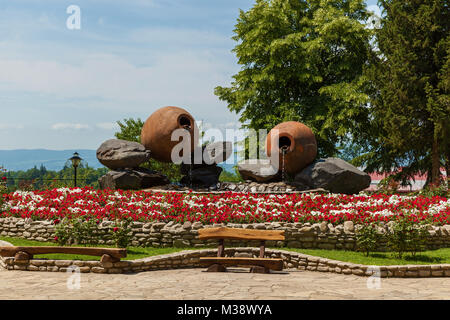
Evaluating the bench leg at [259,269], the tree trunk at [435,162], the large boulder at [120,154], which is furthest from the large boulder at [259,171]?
the tree trunk at [435,162]

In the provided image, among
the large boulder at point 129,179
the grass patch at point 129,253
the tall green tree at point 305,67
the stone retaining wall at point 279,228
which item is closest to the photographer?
the grass patch at point 129,253

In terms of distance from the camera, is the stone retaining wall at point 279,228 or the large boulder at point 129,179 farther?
the large boulder at point 129,179

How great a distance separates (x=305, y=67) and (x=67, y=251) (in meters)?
18.9

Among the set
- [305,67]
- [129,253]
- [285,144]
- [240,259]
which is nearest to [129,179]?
[285,144]

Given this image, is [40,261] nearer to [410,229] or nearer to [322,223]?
[322,223]

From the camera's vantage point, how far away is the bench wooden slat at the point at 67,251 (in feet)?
28.4

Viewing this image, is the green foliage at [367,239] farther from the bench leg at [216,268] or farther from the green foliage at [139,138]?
the green foliage at [139,138]

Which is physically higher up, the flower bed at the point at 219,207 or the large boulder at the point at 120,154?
the large boulder at the point at 120,154

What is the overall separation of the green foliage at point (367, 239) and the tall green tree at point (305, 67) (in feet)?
45.5

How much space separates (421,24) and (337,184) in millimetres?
10444

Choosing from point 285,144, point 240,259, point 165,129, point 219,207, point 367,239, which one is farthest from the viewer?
point 285,144

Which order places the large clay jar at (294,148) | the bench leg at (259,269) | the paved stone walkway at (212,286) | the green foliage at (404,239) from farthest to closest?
1. the large clay jar at (294,148)
2. the green foliage at (404,239)
3. the bench leg at (259,269)
4. the paved stone walkway at (212,286)

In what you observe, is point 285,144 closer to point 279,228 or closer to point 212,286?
point 279,228

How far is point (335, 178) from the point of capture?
16.2 m
